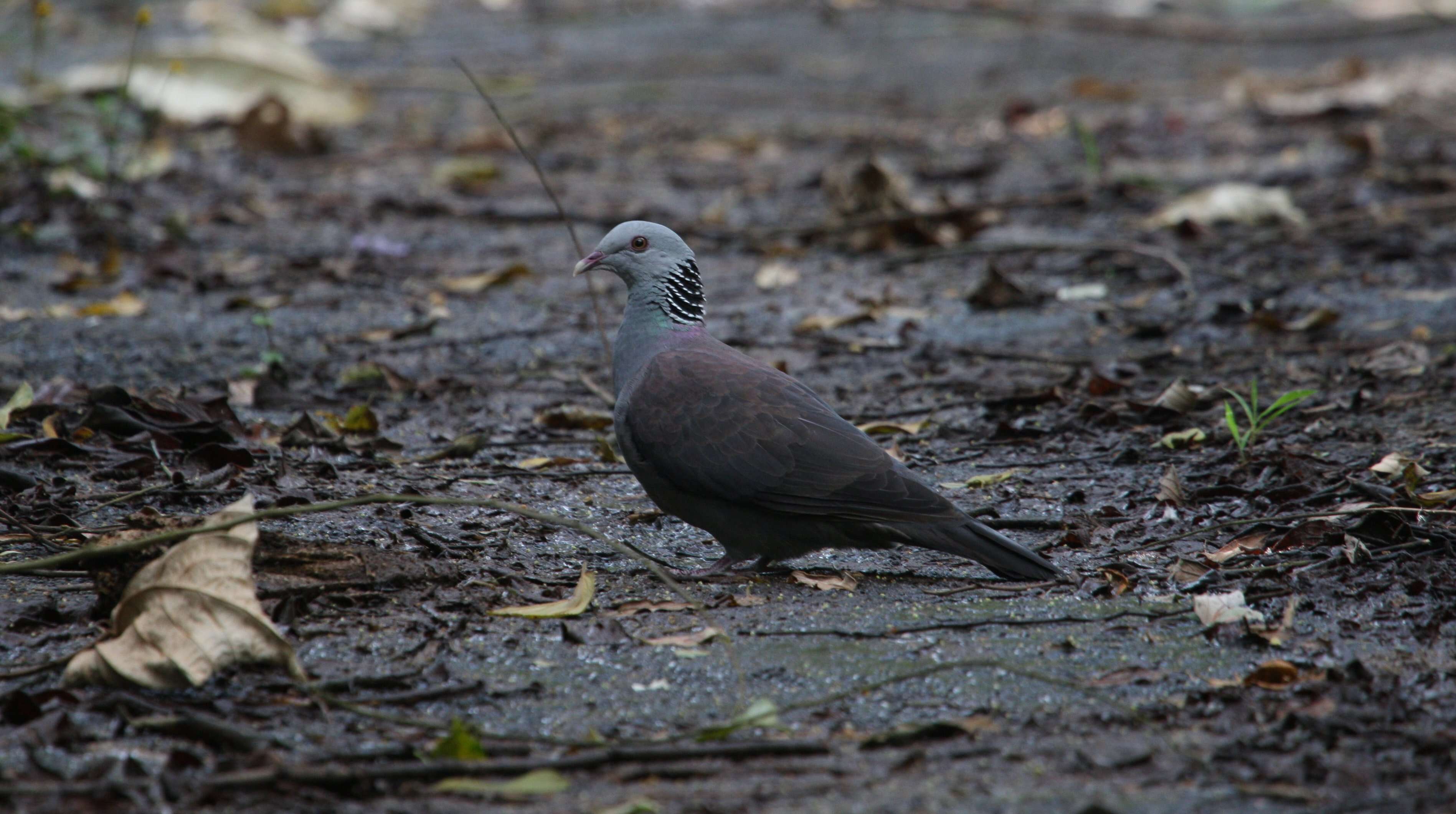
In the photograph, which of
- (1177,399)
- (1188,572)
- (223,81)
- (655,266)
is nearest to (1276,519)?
(1188,572)

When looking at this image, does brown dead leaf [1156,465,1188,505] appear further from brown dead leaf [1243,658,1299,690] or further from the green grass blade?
brown dead leaf [1243,658,1299,690]

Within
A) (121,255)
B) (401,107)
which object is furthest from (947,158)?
(121,255)

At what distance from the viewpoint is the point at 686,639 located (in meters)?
3.03

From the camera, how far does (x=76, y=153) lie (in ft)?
23.2

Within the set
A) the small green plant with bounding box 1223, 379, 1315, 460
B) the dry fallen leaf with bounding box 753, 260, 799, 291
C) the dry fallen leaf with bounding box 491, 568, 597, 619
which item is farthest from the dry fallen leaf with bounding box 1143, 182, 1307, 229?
the dry fallen leaf with bounding box 491, 568, 597, 619

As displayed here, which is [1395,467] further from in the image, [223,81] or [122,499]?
[223,81]

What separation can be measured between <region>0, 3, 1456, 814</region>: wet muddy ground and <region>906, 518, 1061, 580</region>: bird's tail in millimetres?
51

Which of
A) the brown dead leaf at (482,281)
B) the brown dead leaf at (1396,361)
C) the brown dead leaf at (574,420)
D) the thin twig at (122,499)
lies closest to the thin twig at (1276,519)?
the brown dead leaf at (1396,361)

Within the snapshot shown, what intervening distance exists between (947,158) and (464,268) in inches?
155

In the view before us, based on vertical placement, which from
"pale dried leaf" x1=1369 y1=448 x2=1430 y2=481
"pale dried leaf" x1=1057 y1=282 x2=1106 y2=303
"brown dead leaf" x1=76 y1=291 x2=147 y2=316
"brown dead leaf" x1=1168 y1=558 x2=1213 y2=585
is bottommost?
"brown dead leaf" x1=76 y1=291 x2=147 y2=316

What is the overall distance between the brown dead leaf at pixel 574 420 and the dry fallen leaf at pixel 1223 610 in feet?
7.77

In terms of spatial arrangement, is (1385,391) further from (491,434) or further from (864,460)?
(491,434)

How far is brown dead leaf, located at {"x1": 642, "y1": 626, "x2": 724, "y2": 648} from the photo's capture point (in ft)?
9.87

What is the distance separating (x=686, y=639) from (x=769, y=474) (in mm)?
726
